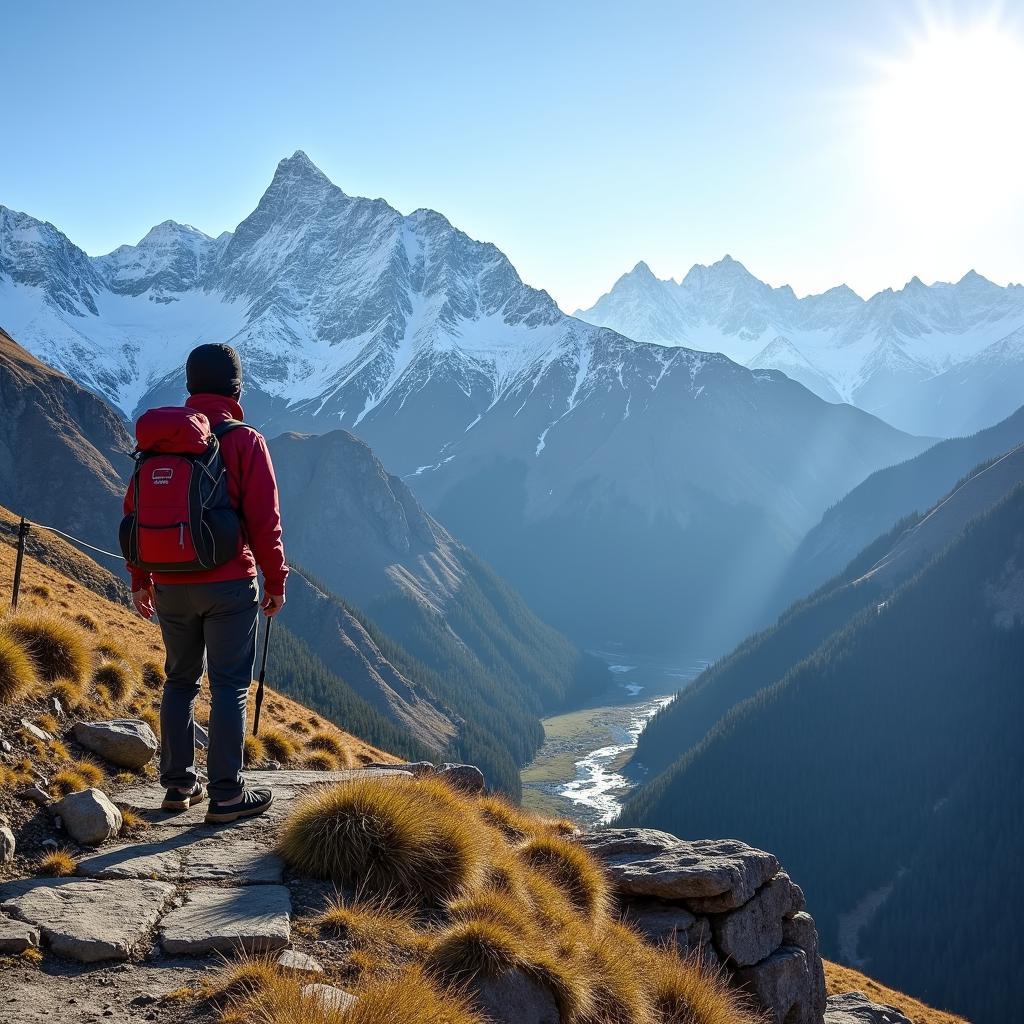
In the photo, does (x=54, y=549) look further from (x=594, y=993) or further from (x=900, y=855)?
(x=900, y=855)

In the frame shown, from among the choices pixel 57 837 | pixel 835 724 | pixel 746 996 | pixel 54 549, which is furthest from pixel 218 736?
pixel 835 724

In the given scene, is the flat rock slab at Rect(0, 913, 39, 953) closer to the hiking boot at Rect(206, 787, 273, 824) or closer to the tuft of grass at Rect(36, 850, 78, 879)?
the tuft of grass at Rect(36, 850, 78, 879)

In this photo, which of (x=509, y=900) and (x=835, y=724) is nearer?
(x=509, y=900)

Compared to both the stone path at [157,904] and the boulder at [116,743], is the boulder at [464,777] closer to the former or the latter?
the boulder at [116,743]

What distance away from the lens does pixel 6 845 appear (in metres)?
8.45

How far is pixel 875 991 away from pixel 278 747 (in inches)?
1842

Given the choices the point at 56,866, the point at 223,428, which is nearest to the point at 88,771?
the point at 56,866

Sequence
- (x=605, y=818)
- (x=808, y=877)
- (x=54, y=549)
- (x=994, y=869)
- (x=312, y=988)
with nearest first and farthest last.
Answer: (x=312, y=988)
(x=54, y=549)
(x=994, y=869)
(x=808, y=877)
(x=605, y=818)

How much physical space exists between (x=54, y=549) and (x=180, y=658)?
6490 cm

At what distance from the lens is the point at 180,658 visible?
32.2 feet

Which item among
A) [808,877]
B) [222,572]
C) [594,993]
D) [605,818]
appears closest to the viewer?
[594,993]

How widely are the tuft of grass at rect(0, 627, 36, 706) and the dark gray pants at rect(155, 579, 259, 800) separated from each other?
264cm

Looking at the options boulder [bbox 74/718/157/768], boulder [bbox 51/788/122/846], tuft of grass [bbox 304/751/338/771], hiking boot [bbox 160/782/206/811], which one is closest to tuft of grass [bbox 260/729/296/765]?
tuft of grass [bbox 304/751/338/771]

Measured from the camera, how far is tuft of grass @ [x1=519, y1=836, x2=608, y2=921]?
39.2ft
